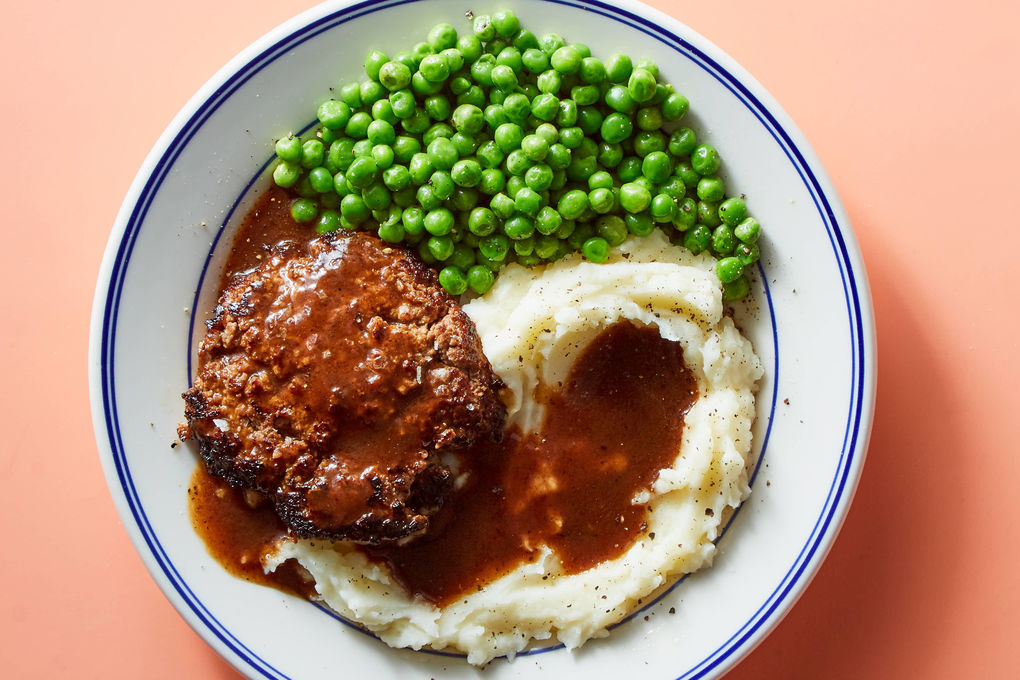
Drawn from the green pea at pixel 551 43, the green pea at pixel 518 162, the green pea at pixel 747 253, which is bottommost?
the green pea at pixel 747 253

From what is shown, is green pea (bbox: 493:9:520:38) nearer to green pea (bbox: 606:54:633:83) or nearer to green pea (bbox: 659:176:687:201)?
green pea (bbox: 606:54:633:83)

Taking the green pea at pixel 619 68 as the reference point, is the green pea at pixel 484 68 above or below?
above

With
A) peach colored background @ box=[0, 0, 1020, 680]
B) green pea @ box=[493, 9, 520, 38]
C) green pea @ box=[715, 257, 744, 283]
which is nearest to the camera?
green pea @ box=[493, 9, 520, 38]

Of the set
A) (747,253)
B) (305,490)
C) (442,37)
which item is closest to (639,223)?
(747,253)

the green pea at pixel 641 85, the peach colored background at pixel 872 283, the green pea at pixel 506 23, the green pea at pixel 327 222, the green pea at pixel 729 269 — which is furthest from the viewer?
the peach colored background at pixel 872 283

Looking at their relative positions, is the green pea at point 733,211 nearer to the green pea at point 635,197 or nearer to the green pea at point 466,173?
the green pea at point 635,197

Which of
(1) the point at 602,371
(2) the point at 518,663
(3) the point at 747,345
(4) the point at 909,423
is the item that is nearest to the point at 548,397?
(1) the point at 602,371

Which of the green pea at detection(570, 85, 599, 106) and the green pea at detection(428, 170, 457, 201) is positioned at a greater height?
the green pea at detection(570, 85, 599, 106)

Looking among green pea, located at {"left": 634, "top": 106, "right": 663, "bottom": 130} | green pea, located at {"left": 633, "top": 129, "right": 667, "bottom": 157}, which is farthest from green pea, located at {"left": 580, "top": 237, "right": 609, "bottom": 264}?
green pea, located at {"left": 634, "top": 106, "right": 663, "bottom": 130}

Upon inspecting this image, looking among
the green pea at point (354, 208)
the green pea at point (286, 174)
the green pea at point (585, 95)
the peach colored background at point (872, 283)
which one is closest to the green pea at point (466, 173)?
the green pea at point (354, 208)
